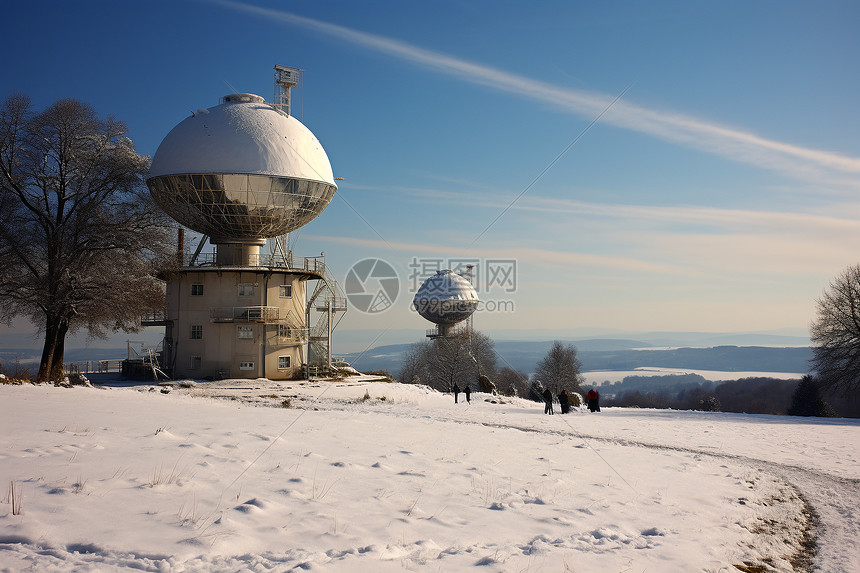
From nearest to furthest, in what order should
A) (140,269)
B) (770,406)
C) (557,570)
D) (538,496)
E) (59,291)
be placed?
(557,570) → (538,496) → (59,291) → (140,269) → (770,406)

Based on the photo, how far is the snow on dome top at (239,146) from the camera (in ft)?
102

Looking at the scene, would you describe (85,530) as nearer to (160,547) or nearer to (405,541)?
(160,547)

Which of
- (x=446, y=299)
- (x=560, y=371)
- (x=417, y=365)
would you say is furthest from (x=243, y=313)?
(x=417, y=365)

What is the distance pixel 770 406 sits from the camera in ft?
262

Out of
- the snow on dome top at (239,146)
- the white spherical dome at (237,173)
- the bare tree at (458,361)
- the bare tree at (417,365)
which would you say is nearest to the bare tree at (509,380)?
the bare tree at (458,361)

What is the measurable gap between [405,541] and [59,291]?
23.4 m

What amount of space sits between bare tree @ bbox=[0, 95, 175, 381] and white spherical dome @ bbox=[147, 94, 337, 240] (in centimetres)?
459

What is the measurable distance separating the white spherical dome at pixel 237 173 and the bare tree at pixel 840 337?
32.4 meters

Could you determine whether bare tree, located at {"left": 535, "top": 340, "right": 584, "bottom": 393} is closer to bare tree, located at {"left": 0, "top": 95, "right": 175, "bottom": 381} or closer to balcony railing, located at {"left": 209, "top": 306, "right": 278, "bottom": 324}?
balcony railing, located at {"left": 209, "top": 306, "right": 278, "bottom": 324}

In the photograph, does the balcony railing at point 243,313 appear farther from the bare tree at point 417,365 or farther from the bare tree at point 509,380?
the bare tree at point 509,380

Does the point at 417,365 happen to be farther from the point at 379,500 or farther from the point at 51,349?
the point at 379,500

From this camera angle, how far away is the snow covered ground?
5.42 m

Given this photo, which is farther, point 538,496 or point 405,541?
point 538,496

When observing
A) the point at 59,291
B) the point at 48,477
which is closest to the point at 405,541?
the point at 48,477
